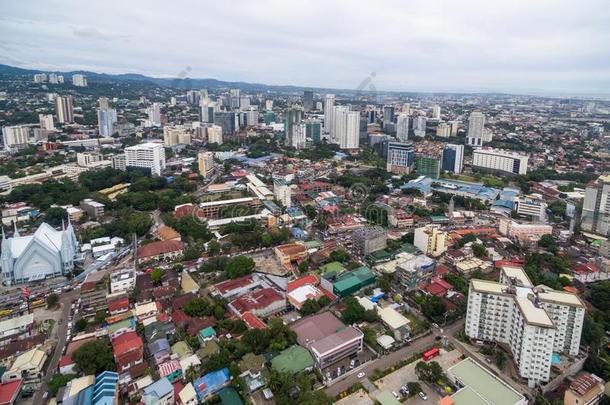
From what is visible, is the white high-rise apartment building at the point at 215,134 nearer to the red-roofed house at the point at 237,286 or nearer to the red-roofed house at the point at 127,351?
the red-roofed house at the point at 237,286

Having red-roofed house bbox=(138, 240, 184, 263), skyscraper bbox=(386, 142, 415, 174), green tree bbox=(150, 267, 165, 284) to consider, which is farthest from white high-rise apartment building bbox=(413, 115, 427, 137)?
green tree bbox=(150, 267, 165, 284)

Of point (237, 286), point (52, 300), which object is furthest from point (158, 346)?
point (52, 300)

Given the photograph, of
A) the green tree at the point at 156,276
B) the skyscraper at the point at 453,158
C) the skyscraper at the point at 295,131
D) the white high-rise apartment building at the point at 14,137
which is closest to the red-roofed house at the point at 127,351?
the green tree at the point at 156,276

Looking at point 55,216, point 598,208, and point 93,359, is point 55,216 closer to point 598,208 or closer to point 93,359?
point 93,359

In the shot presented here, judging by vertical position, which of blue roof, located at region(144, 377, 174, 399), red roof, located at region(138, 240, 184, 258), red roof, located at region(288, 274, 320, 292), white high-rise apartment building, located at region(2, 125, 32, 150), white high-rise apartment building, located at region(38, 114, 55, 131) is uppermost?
white high-rise apartment building, located at region(38, 114, 55, 131)

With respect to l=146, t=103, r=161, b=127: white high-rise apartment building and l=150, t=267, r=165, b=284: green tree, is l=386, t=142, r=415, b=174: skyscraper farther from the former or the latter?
l=146, t=103, r=161, b=127: white high-rise apartment building

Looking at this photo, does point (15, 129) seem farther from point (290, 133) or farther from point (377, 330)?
point (377, 330)

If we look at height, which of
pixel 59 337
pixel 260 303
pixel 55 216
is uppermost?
pixel 55 216
